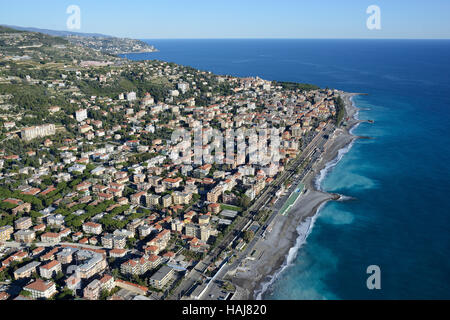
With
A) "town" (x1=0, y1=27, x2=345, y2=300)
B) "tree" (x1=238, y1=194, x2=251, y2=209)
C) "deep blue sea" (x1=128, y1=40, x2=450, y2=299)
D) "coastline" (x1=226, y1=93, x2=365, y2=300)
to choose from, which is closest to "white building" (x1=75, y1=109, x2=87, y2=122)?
"town" (x1=0, y1=27, x2=345, y2=300)

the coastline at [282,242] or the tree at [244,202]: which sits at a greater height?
the tree at [244,202]

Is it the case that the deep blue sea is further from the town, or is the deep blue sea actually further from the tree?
the tree

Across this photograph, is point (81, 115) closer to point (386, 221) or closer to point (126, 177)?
point (126, 177)

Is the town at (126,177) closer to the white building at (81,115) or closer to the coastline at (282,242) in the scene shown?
the white building at (81,115)

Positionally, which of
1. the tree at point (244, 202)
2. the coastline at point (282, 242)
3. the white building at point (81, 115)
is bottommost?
the coastline at point (282, 242)

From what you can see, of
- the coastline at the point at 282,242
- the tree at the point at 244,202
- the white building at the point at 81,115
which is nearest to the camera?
the coastline at the point at 282,242

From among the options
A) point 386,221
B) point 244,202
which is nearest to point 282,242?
point 244,202

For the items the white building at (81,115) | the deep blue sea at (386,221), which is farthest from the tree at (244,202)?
the white building at (81,115)
